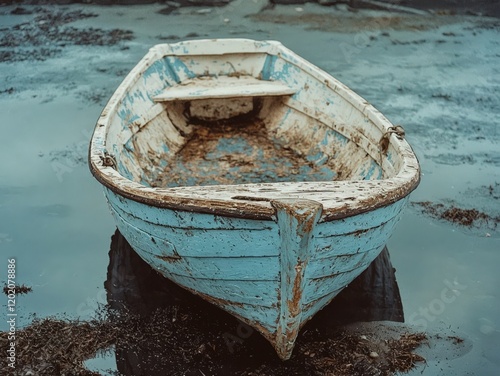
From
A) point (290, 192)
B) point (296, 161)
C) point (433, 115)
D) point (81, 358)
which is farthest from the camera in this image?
point (433, 115)

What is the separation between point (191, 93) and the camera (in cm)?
629

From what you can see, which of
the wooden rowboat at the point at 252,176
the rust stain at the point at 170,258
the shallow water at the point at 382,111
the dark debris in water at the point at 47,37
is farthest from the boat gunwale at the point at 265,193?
the dark debris in water at the point at 47,37

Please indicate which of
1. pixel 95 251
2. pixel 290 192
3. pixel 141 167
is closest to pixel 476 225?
pixel 290 192

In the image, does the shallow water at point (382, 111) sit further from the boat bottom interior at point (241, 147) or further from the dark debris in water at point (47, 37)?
the boat bottom interior at point (241, 147)

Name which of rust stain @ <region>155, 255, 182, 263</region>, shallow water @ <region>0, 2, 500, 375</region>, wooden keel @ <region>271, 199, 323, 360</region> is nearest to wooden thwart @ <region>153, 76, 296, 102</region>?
shallow water @ <region>0, 2, 500, 375</region>

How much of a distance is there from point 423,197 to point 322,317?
88.5 inches

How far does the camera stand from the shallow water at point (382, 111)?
14.8 ft

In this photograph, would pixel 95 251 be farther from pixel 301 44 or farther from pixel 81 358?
pixel 301 44

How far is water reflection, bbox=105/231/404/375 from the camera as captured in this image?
3797mm

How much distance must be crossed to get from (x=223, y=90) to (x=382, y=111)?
2707 mm

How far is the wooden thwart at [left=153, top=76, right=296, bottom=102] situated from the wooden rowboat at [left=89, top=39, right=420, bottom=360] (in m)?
0.01

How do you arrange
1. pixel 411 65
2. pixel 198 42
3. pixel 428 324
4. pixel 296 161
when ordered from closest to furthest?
pixel 428 324 → pixel 296 161 → pixel 198 42 → pixel 411 65

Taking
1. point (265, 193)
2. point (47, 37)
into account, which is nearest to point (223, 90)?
point (265, 193)

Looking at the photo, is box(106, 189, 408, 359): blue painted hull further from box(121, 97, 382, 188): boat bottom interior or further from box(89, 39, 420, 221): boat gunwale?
box(121, 97, 382, 188): boat bottom interior
